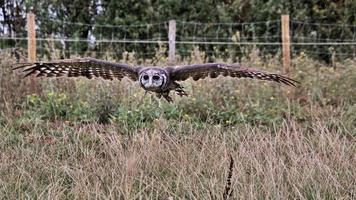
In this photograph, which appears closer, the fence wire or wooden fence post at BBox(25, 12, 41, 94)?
wooden fence post at BBox(25, 12, 41, 94)

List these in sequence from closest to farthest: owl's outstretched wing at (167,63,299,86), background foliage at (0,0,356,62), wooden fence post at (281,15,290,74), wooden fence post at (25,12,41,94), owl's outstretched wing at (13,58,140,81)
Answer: owl's outstretched wing at (167,63,299,86)
owl's outstretched wing at (13,58,140,81)
wooden fence post at (25,12,41,94)
wooden fence post at (281,15,290,74)
background foliage at (0,0,356,62)

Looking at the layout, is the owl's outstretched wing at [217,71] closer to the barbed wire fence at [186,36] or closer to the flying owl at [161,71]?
the flying owl at [161,71]

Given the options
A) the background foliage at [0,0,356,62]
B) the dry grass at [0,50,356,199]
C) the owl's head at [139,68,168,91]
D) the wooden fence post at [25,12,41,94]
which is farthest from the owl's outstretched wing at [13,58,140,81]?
the background foliage at [0,0,356,62]

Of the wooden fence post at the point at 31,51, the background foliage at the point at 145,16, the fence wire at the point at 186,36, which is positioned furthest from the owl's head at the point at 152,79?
the background foliage at the point at 145,16

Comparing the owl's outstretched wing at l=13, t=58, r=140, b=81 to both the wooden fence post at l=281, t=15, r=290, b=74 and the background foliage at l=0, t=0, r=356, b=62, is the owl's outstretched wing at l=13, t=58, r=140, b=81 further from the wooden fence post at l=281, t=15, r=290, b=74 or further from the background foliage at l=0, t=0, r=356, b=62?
the background foliage at l=0, t=0, r=356, b=62

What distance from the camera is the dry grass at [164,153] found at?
3176mm

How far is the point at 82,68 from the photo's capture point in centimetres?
334

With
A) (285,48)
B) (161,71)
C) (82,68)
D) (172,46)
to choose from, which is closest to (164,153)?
(82,68)

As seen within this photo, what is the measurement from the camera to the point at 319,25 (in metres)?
11.3

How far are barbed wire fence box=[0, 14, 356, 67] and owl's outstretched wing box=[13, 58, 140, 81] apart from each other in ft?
21.9

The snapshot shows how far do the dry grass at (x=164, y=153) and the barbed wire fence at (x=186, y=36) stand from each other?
4157 mm

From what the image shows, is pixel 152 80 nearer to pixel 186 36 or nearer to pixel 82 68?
pixel 82 68

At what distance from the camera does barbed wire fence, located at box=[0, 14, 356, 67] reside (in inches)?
412

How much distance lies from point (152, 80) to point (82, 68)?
2.64 ft
